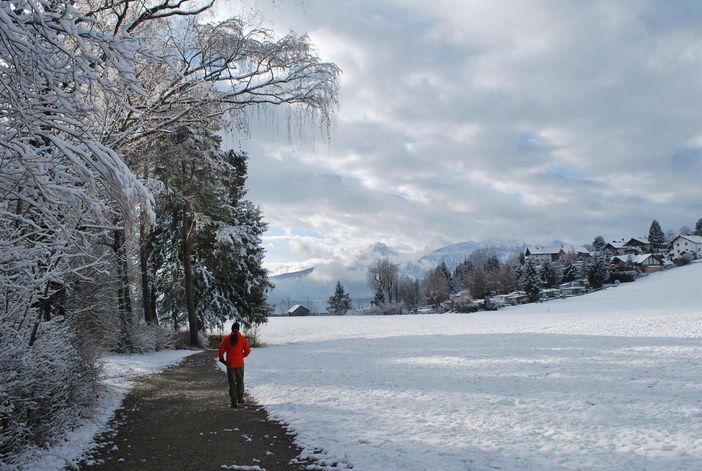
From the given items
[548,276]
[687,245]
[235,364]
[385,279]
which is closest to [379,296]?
[385,279]

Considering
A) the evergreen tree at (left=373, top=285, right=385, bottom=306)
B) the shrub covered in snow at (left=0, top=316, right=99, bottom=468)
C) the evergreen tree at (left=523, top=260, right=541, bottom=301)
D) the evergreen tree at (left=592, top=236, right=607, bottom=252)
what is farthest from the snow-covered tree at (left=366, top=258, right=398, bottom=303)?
the shrub covered in snow at (left=0, top=316, right=99, bottom=468)

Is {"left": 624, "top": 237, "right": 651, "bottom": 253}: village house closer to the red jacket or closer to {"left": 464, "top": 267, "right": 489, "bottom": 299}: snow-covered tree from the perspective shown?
{"left": 464, "top": 267, "right": 489, "bottom": 299}: snow-covered tree

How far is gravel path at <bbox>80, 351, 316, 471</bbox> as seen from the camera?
21.4 ft

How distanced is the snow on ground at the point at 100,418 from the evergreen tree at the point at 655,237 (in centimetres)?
13362

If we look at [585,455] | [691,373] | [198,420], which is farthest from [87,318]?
[691,373]

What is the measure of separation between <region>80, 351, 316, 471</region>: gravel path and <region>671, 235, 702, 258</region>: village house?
119 meters

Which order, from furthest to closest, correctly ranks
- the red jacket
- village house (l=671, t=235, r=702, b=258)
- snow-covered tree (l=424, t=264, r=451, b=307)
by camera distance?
village house (l=671, t=235, r=702, b=258)
snow-covered tree (l=424, t=264, r=451, b=307)
the red jacket

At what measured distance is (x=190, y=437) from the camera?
7.83m

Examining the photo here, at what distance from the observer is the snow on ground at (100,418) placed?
6047mm

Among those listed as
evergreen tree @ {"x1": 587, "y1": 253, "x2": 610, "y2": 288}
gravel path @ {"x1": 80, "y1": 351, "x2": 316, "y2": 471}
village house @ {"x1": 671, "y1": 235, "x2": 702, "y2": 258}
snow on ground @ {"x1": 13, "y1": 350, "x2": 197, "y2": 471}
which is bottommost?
gravel path @ {"x1": 80, "y1": 351, "x2": 316, "y2": 471}

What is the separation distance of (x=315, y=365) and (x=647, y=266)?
99.8m

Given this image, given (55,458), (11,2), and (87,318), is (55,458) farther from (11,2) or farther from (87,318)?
(11,2)

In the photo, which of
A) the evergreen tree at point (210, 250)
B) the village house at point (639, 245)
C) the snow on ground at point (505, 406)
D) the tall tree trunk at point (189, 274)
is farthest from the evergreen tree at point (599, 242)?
the tall tree trunk at point (189, 274)

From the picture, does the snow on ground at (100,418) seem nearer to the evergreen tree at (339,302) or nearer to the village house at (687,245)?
the evergreen tree at (339,302)
